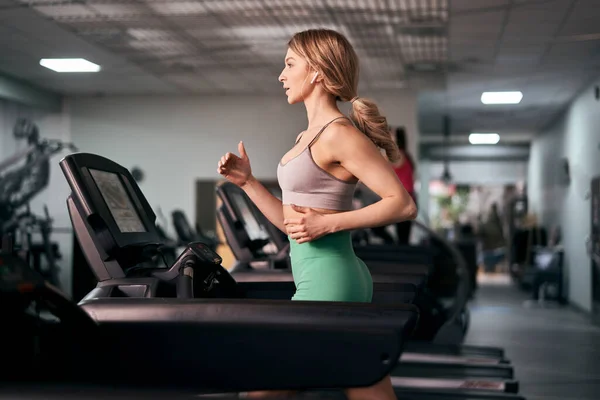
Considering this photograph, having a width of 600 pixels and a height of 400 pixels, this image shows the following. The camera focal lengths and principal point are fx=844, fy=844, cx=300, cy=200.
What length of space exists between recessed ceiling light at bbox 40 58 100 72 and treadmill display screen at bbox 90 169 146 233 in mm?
6489

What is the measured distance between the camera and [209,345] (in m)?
1.17

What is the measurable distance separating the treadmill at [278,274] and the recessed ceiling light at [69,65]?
5088 mm

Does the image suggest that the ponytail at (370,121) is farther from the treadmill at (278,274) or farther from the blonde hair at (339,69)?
the treadmill at (278,274)

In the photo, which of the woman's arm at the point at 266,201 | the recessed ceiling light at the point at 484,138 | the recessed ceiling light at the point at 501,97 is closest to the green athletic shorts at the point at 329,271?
the woman's arm at the point at 266,201

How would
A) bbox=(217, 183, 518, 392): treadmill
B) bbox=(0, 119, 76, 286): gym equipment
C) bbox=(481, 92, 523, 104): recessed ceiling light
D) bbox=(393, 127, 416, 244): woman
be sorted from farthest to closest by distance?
bbox=(481, 92, 523, 104): recessed ceiling light
bbox=(0, 119, 76, 286): gym equipment
bbox=(393, 127, 416, 244): woman
bbox=(217, 183, 518, 392): treadmill

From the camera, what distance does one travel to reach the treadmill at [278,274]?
7.88ft

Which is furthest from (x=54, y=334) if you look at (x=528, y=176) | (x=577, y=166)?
(x=528, y=176)

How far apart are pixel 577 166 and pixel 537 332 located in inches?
91.5

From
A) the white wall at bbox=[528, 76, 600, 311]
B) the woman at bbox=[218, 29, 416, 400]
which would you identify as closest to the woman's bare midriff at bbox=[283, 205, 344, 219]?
the woman at bbox=[218, 29, 416, 400]

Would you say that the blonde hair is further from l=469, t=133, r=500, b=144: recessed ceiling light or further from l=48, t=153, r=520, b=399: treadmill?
l=469, t=133, r=500, b=144: recessed ceiling light

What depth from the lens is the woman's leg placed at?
1172 millimetres

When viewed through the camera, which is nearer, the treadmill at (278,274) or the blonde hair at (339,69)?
the blonde hair at (339,69)

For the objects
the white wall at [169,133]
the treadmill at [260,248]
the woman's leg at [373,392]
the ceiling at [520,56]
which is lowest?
the woman's leg at [373,392]

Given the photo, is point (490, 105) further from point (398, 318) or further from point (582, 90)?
point (398, 318)
